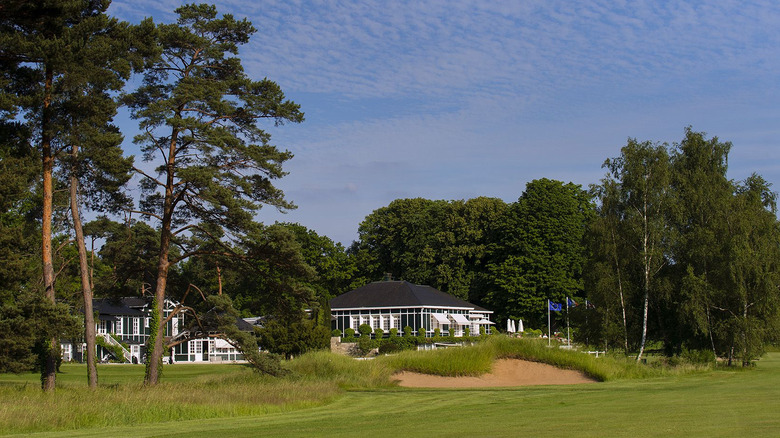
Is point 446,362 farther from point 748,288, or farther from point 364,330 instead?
point 364,330

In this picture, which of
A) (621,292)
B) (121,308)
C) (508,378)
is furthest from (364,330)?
(508,378)

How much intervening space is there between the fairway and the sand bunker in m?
5.14

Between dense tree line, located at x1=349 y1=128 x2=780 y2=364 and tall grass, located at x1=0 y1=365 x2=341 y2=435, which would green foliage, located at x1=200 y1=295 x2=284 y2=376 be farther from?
dense tree line, located at x1=349 y1=128 x2=780 y2=364

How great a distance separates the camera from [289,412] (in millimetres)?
19266

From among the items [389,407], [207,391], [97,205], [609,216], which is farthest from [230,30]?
[609,216]

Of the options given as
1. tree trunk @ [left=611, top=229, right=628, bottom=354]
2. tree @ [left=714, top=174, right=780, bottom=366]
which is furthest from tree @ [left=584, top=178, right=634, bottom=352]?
tree @ [left=714, top=174, right=780, bottom=366]

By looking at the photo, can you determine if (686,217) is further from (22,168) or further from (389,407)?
(22,168)

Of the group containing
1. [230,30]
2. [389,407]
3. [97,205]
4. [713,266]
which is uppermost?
[230,30]

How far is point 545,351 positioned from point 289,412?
52.1 ft

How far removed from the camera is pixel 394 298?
A: 59219mm

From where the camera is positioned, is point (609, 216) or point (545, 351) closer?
point (545, 351)

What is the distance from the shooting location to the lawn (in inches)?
537

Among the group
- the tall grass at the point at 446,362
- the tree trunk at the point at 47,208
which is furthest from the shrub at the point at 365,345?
the tree trunk at the point at 47,208

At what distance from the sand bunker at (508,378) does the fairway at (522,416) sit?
5144 millimetres
